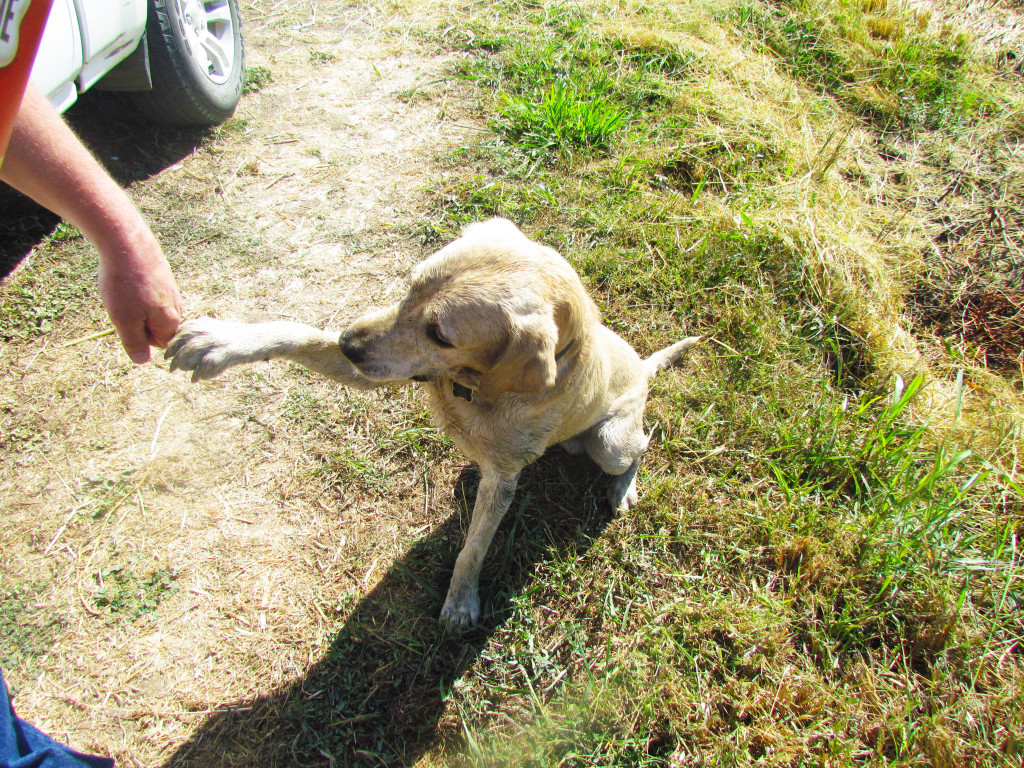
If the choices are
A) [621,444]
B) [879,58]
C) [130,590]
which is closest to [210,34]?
[130,590]

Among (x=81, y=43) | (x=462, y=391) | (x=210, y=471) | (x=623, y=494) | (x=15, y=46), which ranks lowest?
(x=623, y=494)

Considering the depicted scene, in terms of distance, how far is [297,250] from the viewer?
417 cm

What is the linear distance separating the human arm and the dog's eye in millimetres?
987

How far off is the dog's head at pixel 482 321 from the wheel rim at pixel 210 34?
3.38m

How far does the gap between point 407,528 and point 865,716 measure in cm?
253

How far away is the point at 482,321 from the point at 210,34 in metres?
4.23

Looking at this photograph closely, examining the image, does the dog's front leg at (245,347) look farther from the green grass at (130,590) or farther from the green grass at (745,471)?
the green grass at (745,471)

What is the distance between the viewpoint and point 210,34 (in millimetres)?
4641

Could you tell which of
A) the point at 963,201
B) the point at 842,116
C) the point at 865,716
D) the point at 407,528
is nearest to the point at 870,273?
the point at 963,201

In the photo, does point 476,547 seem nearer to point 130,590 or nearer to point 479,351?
point 479,351

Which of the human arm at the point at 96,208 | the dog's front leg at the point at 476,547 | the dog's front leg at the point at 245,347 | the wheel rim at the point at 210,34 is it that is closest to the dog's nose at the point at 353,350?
the dog's front leg at the point at 245,347

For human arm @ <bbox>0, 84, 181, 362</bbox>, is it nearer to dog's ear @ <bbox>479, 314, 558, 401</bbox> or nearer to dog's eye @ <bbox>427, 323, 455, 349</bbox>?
dog's eye @ <bbox>427, 323, 455, 349</bbox>

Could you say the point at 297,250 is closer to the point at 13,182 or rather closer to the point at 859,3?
the point at 13,182

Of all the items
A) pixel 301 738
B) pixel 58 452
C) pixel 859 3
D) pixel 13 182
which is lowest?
pixel 301 738
